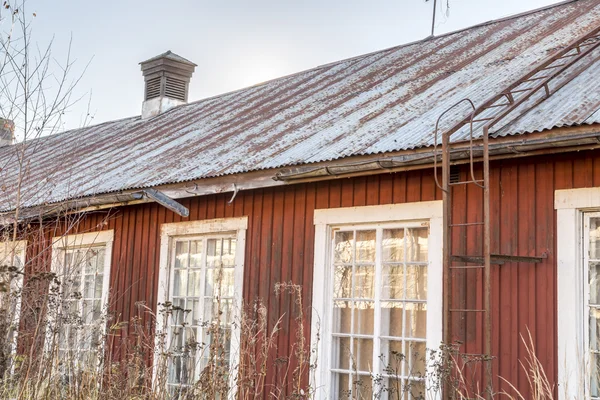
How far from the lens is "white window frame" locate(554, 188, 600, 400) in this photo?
6.21 m

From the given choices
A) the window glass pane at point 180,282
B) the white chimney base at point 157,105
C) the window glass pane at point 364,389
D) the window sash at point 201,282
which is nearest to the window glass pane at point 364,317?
the window glass pane at point 364,389

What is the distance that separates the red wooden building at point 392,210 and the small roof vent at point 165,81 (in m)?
3.44

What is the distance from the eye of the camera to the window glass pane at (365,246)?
7742 mm

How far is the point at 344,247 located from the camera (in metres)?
7.98

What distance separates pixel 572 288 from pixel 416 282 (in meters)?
1.48

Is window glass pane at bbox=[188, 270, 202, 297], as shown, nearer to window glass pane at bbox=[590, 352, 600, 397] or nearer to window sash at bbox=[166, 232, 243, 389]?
window sash at bbox=[166, 232, 243, 389]

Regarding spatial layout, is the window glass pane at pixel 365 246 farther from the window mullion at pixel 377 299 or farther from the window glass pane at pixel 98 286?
the window glass pane at pixel 98 286

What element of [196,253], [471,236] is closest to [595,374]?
[471,236]

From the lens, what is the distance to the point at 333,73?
1228 cm

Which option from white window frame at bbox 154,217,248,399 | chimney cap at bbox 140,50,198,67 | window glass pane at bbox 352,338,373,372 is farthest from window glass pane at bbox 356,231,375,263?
chimney cap at bbox 140,50,198,67

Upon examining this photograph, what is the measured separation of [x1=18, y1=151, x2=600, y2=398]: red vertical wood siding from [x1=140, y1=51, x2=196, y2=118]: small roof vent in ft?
19.4

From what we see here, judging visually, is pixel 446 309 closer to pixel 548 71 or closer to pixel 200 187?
pixel 548 71

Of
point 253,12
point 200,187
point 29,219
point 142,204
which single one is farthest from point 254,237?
point 253,12

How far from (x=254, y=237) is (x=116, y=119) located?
337 inches
